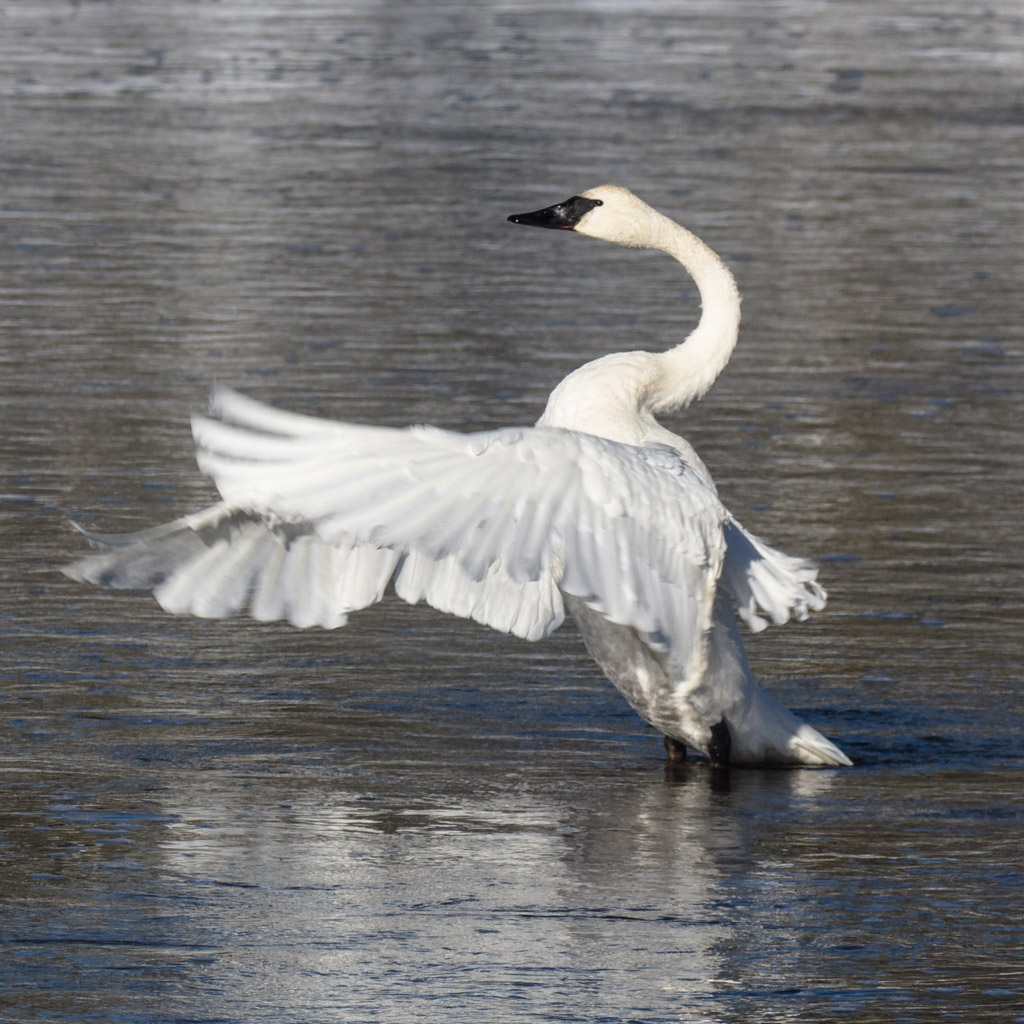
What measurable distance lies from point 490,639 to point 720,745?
1.68 m

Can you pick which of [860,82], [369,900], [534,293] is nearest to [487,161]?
[534,293]

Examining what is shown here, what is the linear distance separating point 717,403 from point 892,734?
5624 mm

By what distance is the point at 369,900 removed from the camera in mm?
6137

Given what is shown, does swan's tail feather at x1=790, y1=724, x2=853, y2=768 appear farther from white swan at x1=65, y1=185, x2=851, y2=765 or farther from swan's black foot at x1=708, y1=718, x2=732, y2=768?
swan's black foot at x1=708, y1=718, x2=732, y2=768

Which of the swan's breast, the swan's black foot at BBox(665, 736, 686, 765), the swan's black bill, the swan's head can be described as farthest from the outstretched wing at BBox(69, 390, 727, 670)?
the swan's black bill

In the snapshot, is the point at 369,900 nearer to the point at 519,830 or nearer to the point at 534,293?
the point at 519,830

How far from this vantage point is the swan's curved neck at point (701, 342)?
8.11 metres

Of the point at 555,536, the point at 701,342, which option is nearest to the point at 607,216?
the point at 701,342

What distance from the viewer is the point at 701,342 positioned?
8227 millimetres

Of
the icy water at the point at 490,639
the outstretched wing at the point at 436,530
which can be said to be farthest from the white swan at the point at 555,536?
the icy water at the point at 490,639

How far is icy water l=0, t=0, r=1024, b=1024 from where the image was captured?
5770 millimetres

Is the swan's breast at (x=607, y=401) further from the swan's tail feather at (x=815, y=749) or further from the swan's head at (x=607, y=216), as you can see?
the swan's tail feather at (x=815, y=749)

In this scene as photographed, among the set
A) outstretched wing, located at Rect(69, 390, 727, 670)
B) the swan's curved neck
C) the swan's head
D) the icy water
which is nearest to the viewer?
outstretched wing, located at Rect(69, 390, 727, 670)

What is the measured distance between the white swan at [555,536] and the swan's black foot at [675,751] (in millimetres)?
14
